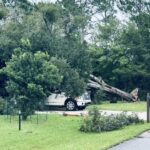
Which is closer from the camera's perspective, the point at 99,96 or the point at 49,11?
the point at 49,11

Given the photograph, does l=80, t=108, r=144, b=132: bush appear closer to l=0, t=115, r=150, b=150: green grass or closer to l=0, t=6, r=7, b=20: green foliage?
l=0, t=115, r=150, b=150: green grass

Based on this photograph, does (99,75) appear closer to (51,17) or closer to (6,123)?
(51,17)

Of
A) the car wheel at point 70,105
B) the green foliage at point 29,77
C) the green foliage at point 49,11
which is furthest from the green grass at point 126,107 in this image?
the green foliage at point 29,77

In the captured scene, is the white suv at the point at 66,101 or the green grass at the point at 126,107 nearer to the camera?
the green grass at the point at 126,107

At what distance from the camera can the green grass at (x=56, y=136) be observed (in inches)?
629

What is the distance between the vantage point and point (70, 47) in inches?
1529

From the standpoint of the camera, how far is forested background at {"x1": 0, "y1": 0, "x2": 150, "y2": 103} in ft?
85.5

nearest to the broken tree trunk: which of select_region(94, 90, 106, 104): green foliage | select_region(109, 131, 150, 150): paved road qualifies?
select_region(94, 90, 106, 104): green foliage

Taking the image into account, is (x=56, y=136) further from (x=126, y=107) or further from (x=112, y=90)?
(x=112, y=90)

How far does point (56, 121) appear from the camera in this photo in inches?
963

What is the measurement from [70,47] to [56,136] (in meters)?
20.4

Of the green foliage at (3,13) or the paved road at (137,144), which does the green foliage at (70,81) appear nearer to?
Result: the green foliage at (3,13)

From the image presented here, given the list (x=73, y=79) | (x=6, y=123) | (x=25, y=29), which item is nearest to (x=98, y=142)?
(x=6, y=123)

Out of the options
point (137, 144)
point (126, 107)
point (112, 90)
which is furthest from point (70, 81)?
point (137, 144)
